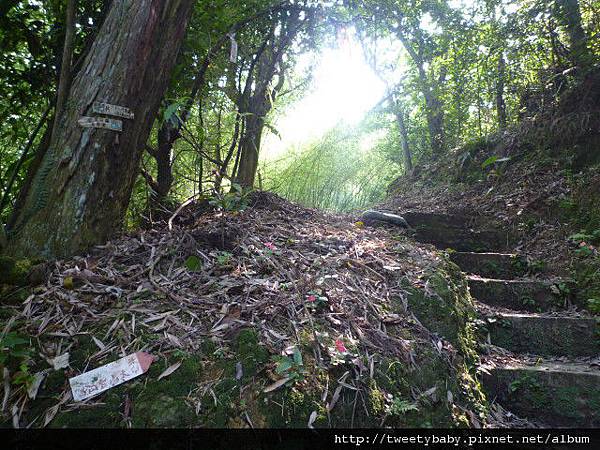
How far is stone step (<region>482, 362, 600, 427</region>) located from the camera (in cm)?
186

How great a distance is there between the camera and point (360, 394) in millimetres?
1340

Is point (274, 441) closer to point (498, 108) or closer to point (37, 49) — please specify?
point (37, 49)

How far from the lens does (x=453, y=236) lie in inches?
145

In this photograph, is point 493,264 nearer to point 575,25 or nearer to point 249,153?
point 249,153

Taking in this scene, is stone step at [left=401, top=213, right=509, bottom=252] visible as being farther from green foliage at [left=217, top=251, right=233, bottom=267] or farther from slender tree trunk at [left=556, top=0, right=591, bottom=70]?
green foliage at [left=217, top=251, right=233, bottom=267]

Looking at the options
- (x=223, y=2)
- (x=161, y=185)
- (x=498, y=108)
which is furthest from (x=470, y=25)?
(x=161, y=185)

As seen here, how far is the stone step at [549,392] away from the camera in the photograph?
1.86m

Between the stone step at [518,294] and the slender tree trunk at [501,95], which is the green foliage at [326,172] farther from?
the slender tree trunk at [501,95]

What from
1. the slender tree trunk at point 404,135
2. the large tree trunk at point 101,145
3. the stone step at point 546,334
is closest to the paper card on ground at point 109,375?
the large tree trunk at point 101,145

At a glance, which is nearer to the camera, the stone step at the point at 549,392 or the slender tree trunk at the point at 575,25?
the stone step at the point at 549,392

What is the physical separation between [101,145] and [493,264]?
3179mm

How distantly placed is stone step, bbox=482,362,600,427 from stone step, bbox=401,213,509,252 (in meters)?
1.71

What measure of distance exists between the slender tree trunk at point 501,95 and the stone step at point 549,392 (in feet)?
14.6

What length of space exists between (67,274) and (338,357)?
1.23 metres
